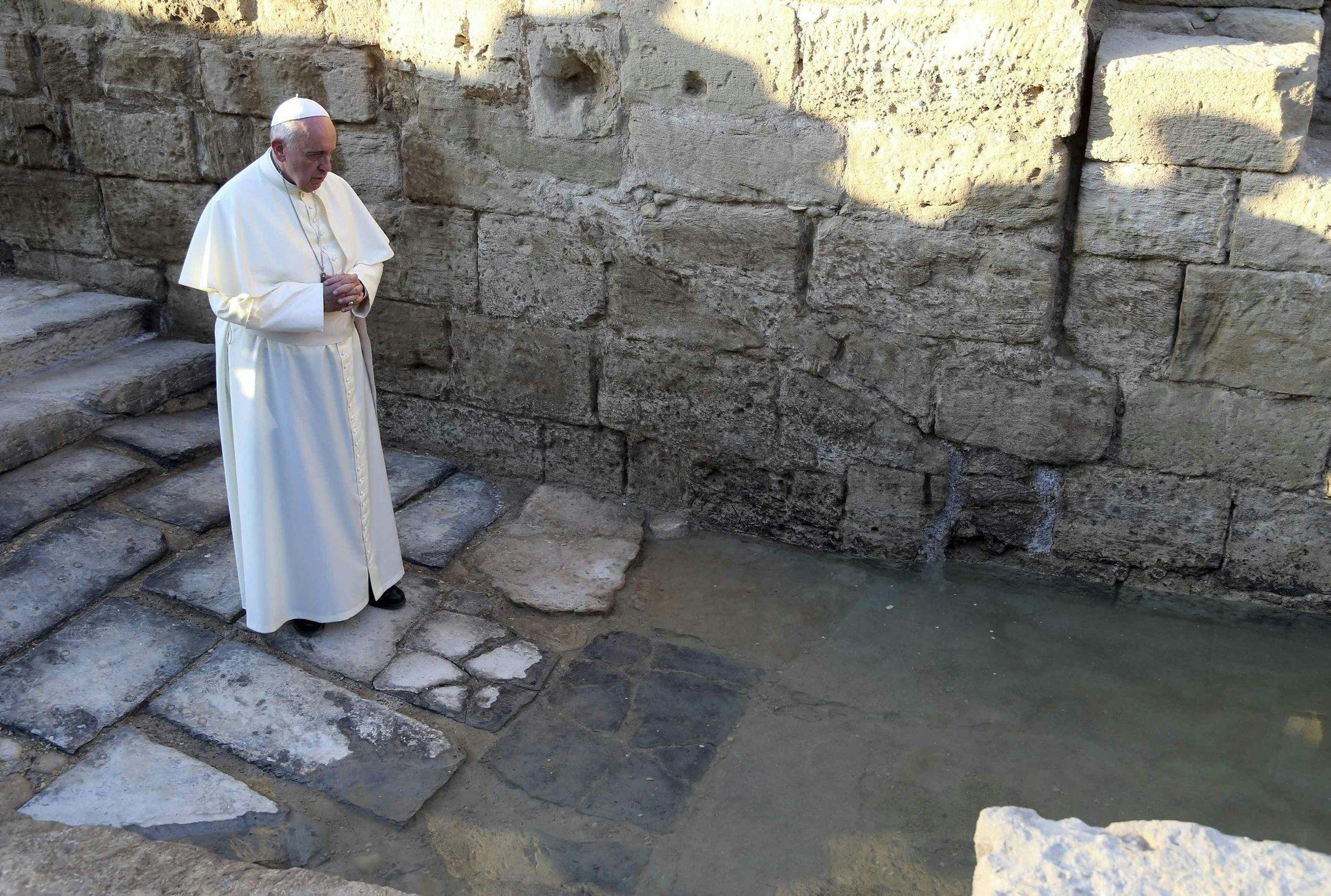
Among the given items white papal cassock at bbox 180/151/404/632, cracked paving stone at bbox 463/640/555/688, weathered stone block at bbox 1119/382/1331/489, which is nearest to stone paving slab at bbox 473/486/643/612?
cracked paving stone at bbox 463/640/555/688

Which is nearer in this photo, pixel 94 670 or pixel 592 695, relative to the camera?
pixel 94 670

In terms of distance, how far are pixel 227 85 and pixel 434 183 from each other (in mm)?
1061

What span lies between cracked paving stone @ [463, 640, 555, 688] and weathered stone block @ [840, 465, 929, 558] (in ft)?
4.50

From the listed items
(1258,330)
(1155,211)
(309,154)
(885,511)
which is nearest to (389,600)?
(309,154)

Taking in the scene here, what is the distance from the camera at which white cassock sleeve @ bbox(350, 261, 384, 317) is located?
12.4ft

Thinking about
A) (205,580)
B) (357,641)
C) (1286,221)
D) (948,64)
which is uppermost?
(948,64)

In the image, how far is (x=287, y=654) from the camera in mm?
3805

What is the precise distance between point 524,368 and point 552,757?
1.96 metres

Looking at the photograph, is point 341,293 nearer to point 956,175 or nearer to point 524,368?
point 524,368

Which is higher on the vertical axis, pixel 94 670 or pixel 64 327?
pixel 64 327

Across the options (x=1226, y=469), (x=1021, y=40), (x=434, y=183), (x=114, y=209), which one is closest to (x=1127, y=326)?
(x=1226, y=469)

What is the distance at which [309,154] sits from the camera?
348 cm

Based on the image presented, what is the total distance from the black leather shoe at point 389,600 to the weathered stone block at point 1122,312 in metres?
2.57

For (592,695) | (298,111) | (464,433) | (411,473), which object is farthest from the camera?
(464,433)
